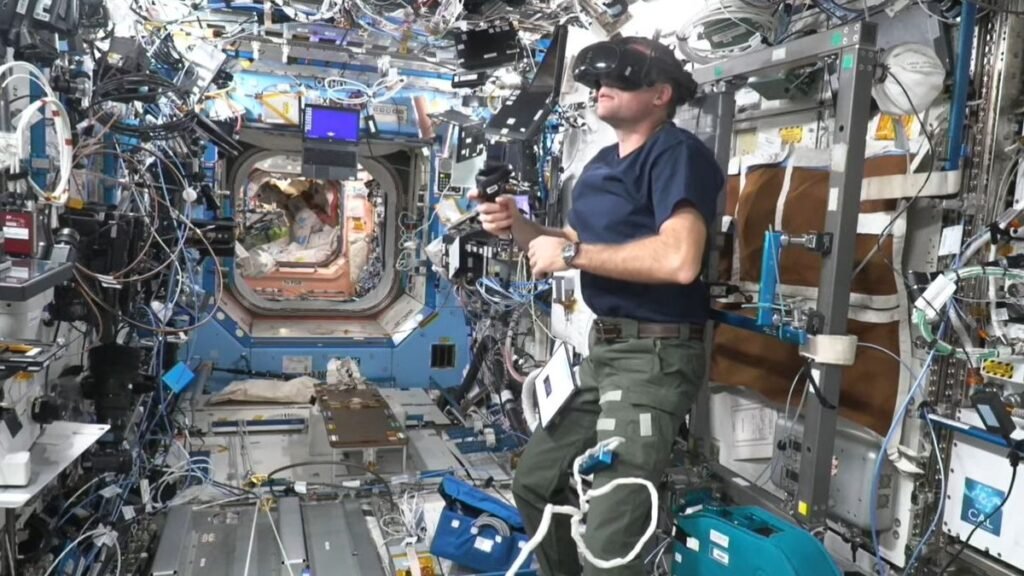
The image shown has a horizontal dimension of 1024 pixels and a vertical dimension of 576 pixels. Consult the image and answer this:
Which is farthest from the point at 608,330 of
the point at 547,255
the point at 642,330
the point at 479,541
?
the point at 479,541

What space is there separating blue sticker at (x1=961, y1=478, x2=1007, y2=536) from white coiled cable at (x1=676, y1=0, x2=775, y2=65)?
1708 mm

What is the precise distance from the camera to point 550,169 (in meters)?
4.31

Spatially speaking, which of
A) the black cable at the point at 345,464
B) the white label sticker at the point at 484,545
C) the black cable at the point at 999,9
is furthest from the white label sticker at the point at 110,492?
the black cable at the point at 999,9

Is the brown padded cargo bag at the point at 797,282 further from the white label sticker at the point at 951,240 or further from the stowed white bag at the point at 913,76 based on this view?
the stowed white bag at the point at 913,76

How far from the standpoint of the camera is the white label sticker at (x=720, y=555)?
6.73 feet

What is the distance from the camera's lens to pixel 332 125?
5.40 m

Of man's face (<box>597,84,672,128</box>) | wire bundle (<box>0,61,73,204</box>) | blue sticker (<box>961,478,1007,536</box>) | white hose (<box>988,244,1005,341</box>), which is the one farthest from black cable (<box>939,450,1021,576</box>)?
wire bundle (<box>0,61,73,204</box>)

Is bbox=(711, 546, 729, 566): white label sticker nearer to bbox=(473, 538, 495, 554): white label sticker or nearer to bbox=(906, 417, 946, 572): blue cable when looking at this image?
bbox=(906, 417, 946, 572): blue cable

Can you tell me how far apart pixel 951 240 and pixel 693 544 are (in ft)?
4.06

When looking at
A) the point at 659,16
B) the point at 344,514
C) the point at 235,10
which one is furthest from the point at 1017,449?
the point at 235,10

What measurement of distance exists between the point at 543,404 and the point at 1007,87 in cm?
171

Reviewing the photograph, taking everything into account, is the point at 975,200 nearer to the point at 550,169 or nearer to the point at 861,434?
the point at 861,434

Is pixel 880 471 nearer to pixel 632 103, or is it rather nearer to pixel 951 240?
pixel 951 240

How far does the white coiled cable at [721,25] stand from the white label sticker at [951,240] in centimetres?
98
